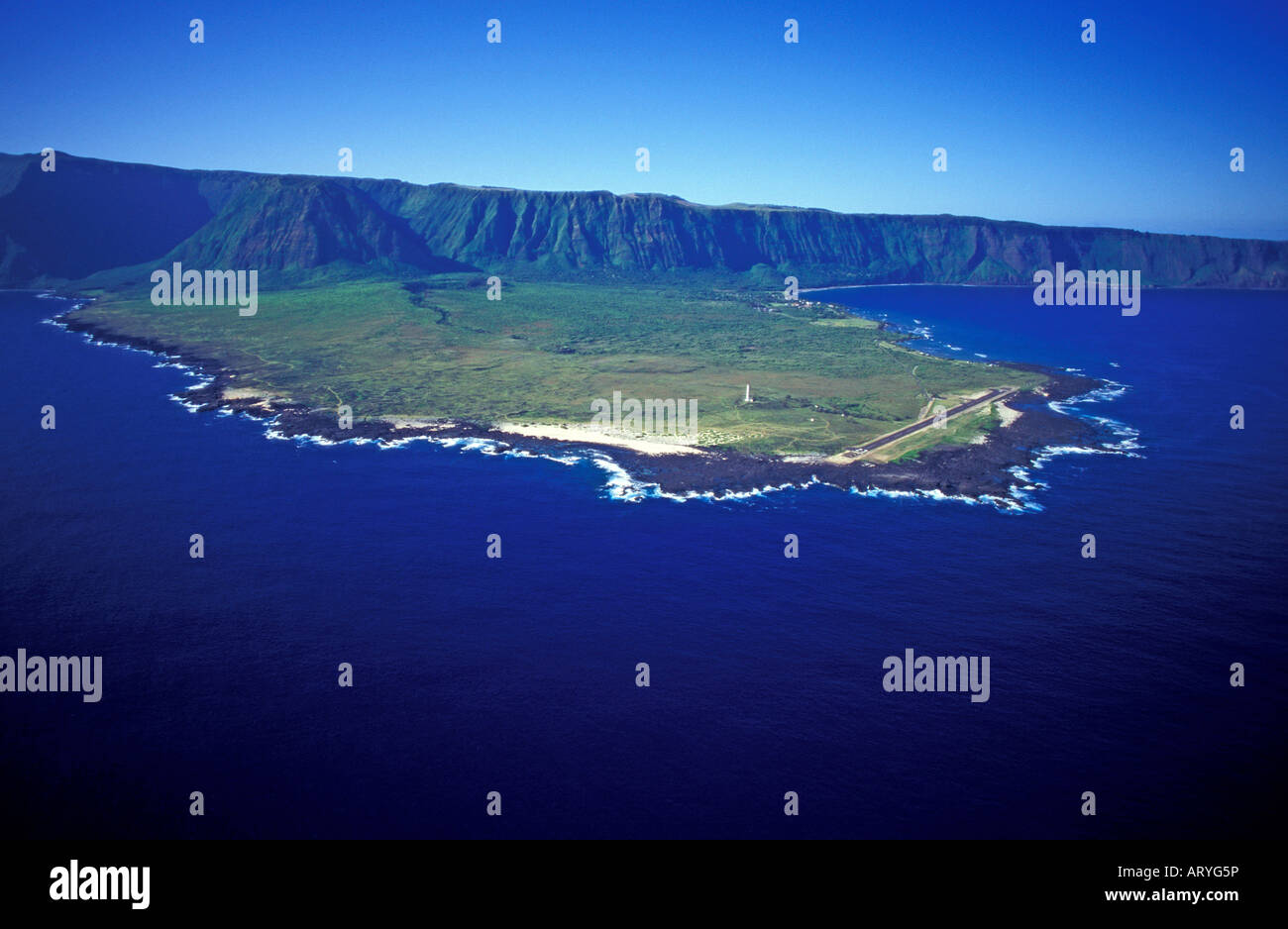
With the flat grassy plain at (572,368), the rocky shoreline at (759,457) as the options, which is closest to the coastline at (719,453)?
the rocky shoreline at (759,457)

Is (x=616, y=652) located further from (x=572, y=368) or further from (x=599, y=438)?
(x=572, y=368)

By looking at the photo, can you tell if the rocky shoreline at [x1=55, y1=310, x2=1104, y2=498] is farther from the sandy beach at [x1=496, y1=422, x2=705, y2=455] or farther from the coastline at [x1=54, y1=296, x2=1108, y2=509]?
the sandy beach at [x1=496, y1=422, x2=705, y2=455]

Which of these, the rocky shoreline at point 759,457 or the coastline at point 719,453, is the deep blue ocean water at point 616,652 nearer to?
the coastline at point 719,453

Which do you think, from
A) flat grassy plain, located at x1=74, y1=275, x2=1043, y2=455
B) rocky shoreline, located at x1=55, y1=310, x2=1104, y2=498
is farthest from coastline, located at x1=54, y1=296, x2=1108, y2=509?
flat grassy plain, located at x1=74, y1=275, x2=1043, y2=455

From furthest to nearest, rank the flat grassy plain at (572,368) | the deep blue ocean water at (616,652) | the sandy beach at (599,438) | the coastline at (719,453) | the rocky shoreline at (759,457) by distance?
the flat grassy plain at (572,368) → the sandy beach at (599,438) → the rocky shoreline at (759,457) → the coastline at (719,453) → the deep blue ocean water at (616,652)

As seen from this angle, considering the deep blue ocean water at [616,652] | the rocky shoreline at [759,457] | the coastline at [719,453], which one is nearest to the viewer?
the deep blue ocean water at [616,652]

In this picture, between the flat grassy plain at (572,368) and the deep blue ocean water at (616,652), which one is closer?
the deep blue ocean water at (616,652)
